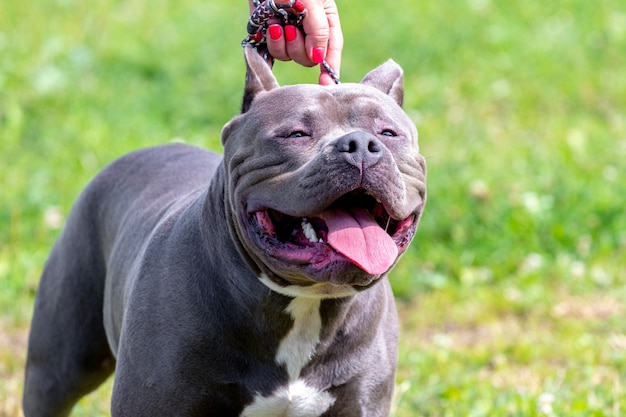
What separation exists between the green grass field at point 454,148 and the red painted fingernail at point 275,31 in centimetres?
198

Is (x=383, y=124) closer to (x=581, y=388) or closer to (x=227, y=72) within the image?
(x=581, y=388)

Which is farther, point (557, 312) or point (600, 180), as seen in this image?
point (600, 180)

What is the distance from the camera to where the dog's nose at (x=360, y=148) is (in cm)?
326

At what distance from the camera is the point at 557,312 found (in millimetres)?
6613

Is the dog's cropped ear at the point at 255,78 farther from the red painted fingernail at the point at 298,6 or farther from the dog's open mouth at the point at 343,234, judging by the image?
the dog's open mouth at the point at 343,234

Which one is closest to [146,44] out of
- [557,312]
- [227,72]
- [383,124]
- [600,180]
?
[227,72]

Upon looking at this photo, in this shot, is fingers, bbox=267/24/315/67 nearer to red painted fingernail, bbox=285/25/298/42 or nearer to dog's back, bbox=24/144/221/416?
red painted fingernail, bbox=285/25/298/42

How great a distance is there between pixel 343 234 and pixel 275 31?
3.54 ft

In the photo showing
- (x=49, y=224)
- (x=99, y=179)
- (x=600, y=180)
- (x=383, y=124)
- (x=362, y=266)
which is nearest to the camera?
(x=362, y=266)

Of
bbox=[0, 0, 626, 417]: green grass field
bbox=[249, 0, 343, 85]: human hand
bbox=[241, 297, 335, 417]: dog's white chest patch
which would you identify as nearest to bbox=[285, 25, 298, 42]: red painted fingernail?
bbox=[249, 0, 343, 85]: human hand

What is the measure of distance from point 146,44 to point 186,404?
7.46m

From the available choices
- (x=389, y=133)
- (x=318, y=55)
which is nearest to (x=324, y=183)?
(x=389, y=133)

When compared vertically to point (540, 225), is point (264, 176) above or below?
above

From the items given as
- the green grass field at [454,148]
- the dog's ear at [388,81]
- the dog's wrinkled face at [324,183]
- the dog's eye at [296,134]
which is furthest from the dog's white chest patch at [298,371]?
the green grass field at [454,148]
